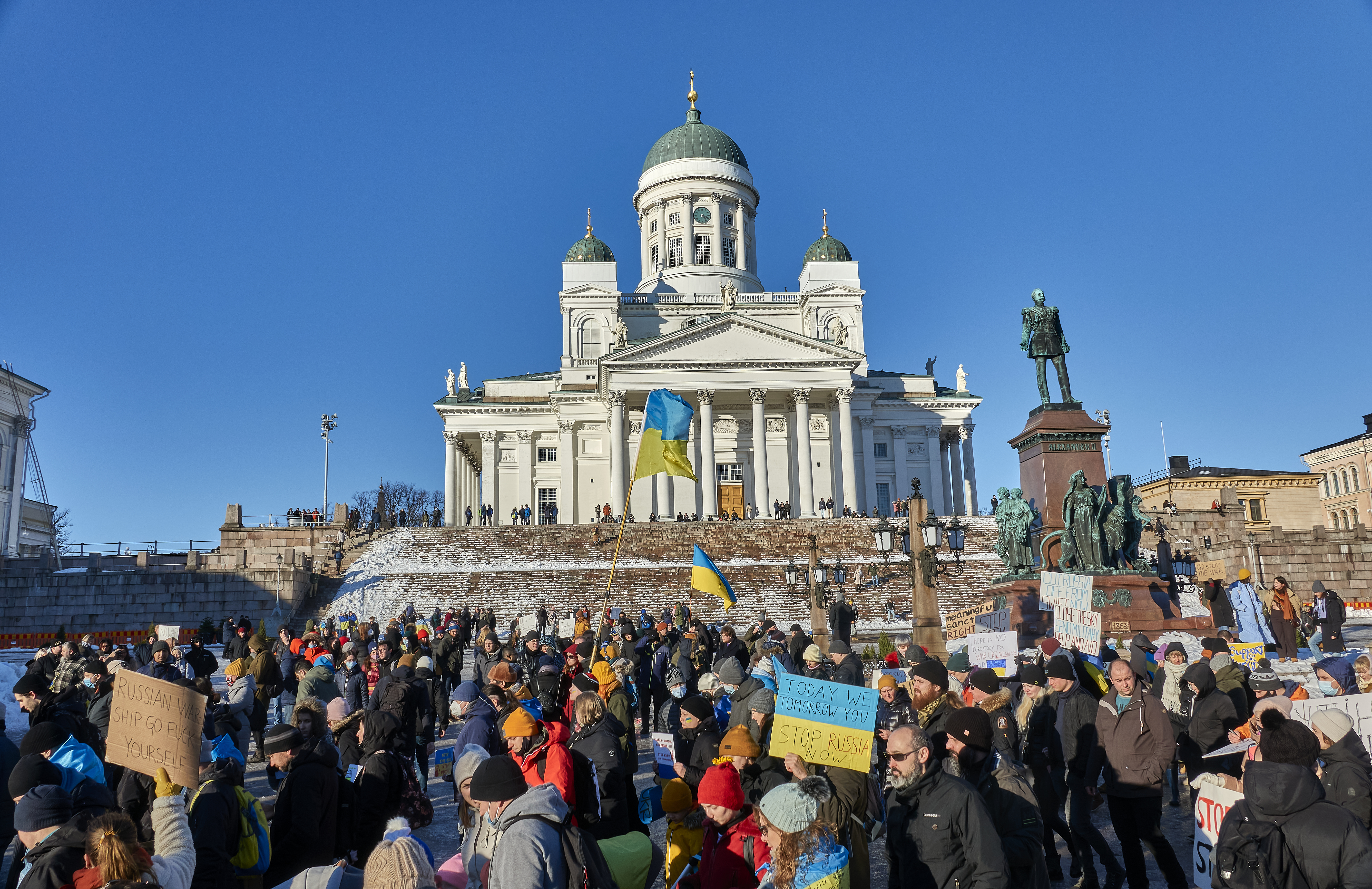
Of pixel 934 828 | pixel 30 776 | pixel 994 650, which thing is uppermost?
pixel 994 650

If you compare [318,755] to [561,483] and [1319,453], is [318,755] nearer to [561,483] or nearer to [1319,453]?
[561,483]

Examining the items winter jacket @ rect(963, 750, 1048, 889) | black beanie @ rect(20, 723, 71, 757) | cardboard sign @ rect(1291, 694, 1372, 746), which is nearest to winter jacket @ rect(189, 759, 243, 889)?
black beanie @ rect(20, 723, 71, 757)

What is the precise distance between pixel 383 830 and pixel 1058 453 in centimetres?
1401

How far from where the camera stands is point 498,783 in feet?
14.4

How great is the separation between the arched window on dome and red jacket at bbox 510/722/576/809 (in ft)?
188

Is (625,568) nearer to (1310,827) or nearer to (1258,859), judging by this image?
(1258,859)

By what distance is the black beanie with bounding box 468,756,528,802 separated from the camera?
4.36m

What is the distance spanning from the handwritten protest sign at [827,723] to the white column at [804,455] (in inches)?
1796

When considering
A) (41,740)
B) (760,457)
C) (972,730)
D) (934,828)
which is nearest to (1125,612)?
(972,730)

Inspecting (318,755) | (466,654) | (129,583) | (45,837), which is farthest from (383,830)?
(129,583)

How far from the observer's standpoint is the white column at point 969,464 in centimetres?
6219

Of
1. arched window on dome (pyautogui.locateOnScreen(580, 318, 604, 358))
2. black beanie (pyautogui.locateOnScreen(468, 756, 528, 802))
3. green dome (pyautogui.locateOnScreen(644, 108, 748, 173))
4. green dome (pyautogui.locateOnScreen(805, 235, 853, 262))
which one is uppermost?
green dome (pyautogui.locateOnScreen(644, 108, 748, 173))

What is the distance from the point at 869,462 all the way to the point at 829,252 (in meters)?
14.9

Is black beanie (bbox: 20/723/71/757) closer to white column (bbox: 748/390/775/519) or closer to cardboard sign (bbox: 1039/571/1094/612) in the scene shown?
cardboard sign (bbox: 1039/571/1094/612)
